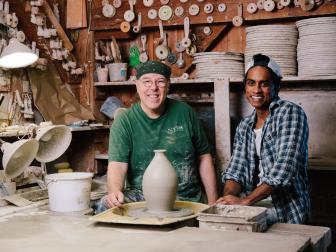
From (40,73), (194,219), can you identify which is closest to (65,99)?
(40,73)

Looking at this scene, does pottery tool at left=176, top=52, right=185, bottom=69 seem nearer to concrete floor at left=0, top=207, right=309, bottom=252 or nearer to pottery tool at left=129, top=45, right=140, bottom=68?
pottery tool at left=129, top=45, right=140, bottom=68

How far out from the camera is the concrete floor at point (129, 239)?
228 centimetres

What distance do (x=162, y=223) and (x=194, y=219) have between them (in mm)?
330

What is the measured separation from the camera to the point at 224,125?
16.1 ft

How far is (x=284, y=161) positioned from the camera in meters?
3.12

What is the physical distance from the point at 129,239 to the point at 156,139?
1391 mm

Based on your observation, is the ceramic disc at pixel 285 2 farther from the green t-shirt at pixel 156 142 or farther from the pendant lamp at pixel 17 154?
the pendant lamp at pixel 17 154

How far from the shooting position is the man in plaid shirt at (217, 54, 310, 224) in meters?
3.11

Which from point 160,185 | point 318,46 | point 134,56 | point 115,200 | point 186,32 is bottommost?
point 115,200

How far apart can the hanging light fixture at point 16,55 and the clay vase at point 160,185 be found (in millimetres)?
2028

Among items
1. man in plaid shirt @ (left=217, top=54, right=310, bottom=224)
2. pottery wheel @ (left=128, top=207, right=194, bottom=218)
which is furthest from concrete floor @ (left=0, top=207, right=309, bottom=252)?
man in plaid shirt @ (left=217, top=54, right=310, bottom=224)

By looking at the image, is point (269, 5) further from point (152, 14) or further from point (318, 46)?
point (152, 14)

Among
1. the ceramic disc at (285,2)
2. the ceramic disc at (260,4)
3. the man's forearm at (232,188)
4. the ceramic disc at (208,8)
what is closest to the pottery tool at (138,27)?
the ceramic disc at (208,8)

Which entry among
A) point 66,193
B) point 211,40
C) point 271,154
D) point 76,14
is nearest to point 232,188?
point 271,154
